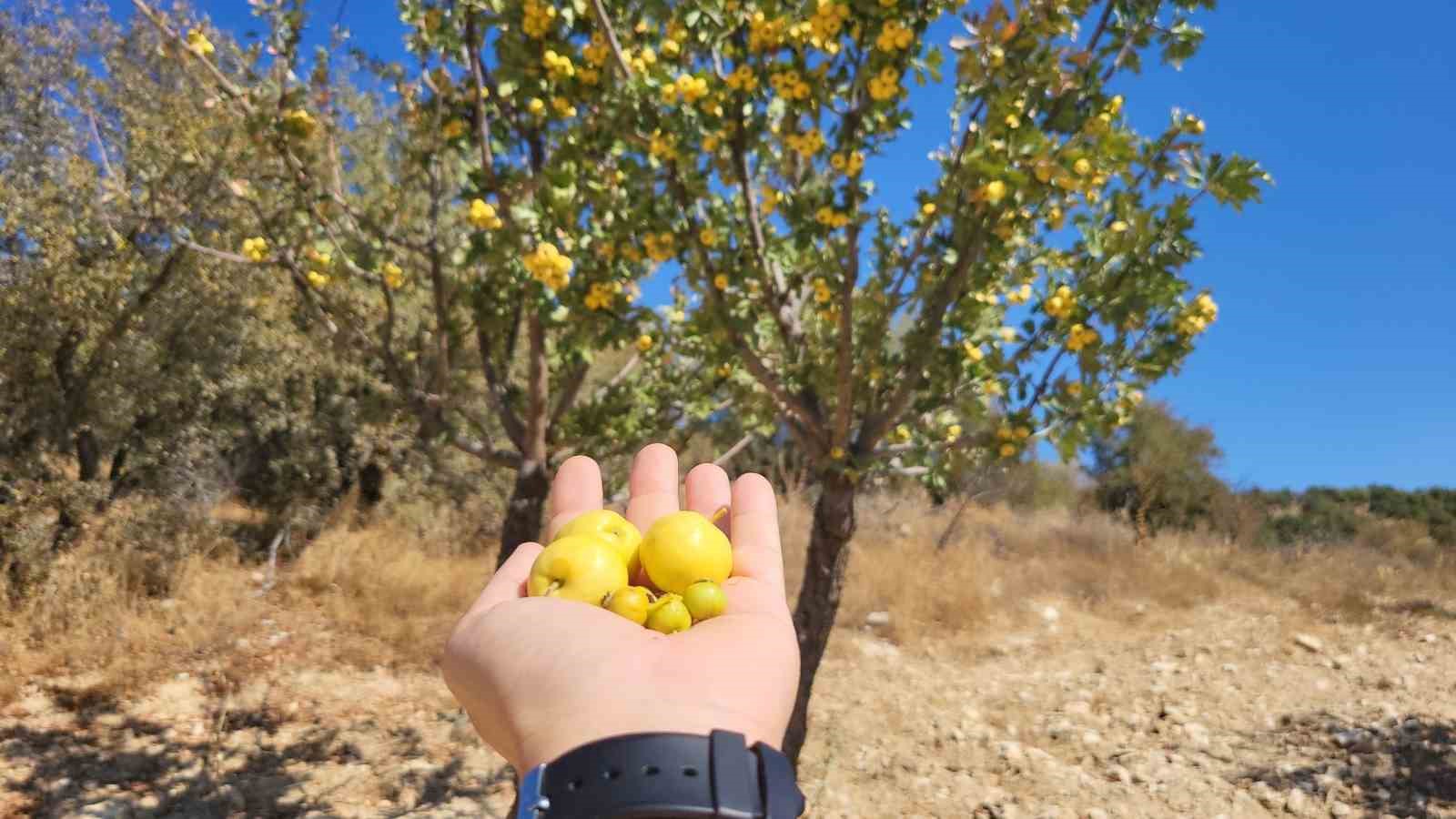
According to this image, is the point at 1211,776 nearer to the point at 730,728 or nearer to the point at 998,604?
the point at 998,604

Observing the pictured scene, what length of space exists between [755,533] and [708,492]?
14.6 inches

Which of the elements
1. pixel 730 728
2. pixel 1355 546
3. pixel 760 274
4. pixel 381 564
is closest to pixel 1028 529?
pixel 1355 546

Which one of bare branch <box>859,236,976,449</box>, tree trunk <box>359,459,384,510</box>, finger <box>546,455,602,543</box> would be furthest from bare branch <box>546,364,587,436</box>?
tree trunk <box>359,459,384,510</box>

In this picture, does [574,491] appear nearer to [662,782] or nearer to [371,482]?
[662,782]

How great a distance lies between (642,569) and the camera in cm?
266

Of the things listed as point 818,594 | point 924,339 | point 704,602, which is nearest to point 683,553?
point 704,602

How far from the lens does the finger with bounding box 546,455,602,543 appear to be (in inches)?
119

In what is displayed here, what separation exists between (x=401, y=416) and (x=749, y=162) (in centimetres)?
429


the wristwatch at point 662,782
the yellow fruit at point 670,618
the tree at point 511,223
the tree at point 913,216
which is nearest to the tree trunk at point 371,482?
the tree at point 511,223

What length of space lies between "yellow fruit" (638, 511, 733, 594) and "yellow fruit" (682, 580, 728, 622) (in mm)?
180

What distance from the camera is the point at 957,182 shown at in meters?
3.40

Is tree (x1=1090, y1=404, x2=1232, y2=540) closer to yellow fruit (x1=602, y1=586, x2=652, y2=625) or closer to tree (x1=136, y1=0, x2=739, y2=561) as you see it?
tree (x1=136, y1=0, x2=739, y2=561)

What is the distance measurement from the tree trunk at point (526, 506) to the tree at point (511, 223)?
0.01 meters

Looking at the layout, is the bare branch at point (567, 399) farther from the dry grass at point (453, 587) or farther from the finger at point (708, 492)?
the dry grass at point (453, 587)
